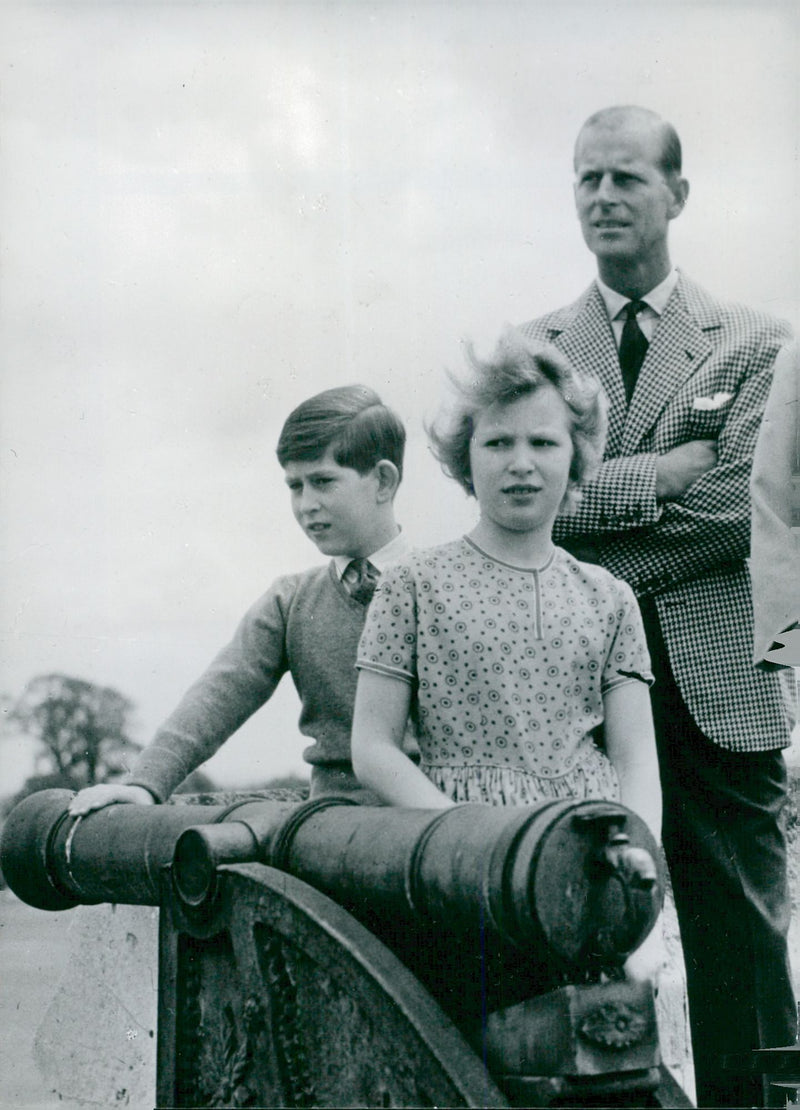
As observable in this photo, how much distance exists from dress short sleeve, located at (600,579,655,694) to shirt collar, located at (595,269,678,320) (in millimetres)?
812

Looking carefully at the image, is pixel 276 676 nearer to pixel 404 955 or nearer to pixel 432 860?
pixel 404 955

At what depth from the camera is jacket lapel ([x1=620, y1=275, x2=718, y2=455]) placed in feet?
10.9

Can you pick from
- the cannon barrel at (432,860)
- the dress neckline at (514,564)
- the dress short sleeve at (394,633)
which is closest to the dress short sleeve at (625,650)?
the dress neckline at (514,564)

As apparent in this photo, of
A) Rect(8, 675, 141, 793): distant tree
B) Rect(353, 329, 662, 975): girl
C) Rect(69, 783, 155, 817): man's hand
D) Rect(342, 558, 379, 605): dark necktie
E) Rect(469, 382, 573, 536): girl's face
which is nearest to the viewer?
Rect(353, 329, 662, 975): girl

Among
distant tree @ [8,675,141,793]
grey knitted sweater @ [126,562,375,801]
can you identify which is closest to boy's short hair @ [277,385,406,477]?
grey knitted sweater @ [126,562,375,801]

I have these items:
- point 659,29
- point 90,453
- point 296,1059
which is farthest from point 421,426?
point 296,1059

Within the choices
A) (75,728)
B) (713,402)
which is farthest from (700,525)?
(75,728)

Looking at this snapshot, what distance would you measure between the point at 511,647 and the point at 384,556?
25.2 inches

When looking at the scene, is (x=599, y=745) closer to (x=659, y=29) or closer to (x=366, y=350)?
(x=366, y=350)

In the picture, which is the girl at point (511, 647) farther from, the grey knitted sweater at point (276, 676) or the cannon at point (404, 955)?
the grey knitted sweater at point (276, 676)

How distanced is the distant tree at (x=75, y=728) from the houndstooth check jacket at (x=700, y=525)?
1.22m

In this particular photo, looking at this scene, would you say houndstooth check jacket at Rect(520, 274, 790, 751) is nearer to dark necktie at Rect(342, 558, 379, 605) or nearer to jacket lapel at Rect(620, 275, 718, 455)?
jacket lapel at Rect(620, 275, 718, 455)

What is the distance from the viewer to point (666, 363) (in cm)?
336

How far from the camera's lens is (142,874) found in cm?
294
